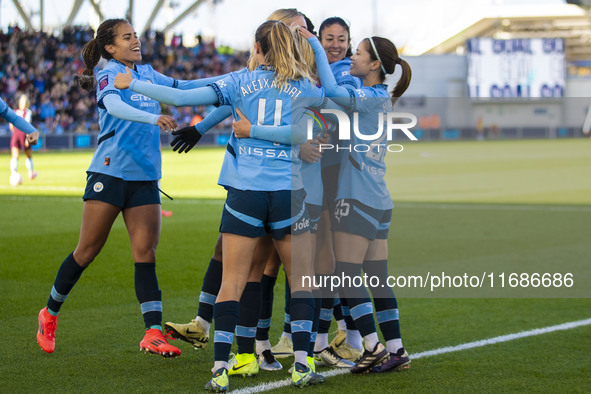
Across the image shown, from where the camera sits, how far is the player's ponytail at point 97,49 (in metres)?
5.51

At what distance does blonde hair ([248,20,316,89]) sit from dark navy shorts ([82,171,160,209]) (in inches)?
57.3

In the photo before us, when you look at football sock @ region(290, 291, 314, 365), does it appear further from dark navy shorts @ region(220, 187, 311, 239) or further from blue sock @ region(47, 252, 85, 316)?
blue sock @ region(47, 252, 85, 316)

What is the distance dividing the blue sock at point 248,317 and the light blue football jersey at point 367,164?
791 millimetres

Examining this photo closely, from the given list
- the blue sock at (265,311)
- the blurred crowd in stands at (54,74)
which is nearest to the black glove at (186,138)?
the blue sock at (265,311)

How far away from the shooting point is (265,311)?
5.43 m

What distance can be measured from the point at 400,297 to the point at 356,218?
2.95m

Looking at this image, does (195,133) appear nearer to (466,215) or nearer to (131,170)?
(131,170)

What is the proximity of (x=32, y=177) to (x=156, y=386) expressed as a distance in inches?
627

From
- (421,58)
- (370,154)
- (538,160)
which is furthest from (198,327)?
(421,58)

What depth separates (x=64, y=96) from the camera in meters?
37.2

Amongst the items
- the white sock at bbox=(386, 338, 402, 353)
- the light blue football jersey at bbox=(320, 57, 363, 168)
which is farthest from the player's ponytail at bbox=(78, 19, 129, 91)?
the white sock at bbox=(386, 338, 402, 353)

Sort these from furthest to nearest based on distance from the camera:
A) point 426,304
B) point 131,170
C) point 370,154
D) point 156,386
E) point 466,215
A: point 466,215
point 426,304
point 131,170
point 370,154
point 156,386

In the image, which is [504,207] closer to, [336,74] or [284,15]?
[336,74]

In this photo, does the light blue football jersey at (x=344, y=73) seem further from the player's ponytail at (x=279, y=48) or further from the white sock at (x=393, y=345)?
the white sock at (x=393, y=345)
